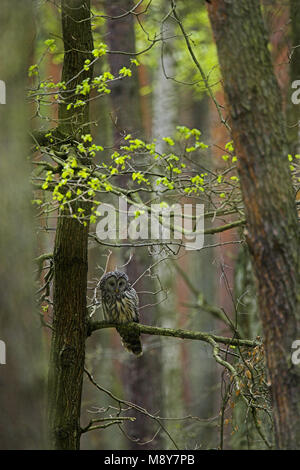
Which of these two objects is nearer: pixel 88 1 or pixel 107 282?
pixel 88 1

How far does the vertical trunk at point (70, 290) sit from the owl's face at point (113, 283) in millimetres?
1671

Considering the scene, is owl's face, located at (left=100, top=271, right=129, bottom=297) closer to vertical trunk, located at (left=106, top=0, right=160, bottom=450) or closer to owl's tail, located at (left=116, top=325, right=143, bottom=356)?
owl's tail, located at (left=116, top=325, right=143, bottom=356)

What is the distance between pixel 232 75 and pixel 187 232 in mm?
1135

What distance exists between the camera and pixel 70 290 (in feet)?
22.1

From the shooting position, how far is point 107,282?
8578 millimetres

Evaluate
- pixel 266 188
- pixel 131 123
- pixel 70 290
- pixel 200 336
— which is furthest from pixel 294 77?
pixel 266 188

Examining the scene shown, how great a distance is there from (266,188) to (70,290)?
98.5 inches

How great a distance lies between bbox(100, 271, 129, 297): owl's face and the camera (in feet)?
28.0

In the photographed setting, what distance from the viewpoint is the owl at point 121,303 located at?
8094 millimetres

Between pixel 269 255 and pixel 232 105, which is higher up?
pixel 232 105

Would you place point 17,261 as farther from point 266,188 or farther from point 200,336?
point 200,336

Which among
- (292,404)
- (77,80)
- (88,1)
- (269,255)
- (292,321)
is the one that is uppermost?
(88,1)

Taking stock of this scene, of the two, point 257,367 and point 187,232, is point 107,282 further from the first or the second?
point 187,232
